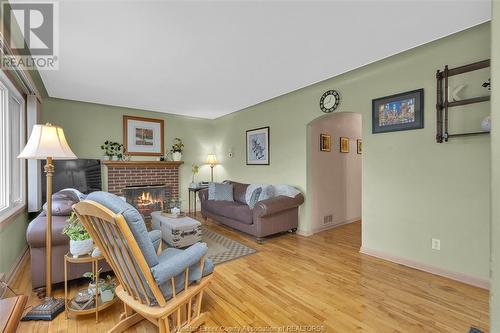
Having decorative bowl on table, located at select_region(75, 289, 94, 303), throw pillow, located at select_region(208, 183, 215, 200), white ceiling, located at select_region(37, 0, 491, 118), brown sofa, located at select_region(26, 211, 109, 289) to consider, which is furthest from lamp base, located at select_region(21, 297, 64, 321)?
throw pillow, located at select_region(208, 183, 215, 200)

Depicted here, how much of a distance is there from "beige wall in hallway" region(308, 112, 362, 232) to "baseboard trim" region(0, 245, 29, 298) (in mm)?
3916

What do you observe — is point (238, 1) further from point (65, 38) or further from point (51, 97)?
point (51, 97)

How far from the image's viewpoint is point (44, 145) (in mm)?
1894

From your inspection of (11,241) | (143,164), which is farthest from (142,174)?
(11,241)

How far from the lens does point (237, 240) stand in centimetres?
376

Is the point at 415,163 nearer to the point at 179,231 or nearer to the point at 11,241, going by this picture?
the point at 179,231

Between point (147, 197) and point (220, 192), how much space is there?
5.95 ft

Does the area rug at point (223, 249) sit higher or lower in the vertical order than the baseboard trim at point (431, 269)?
lower

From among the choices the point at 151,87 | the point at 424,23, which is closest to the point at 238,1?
the point at 424,23

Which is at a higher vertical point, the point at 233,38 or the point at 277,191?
the point at 233,38

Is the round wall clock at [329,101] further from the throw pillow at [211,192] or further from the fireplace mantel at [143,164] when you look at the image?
the fireplace mantel at [143,164]

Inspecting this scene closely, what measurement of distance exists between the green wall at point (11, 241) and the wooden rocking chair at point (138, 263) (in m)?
1.59

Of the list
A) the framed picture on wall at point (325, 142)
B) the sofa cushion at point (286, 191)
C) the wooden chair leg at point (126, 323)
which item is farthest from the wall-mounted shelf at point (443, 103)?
the wooden chair leg at point (126, 323)

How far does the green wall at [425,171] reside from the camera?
2.29 m
